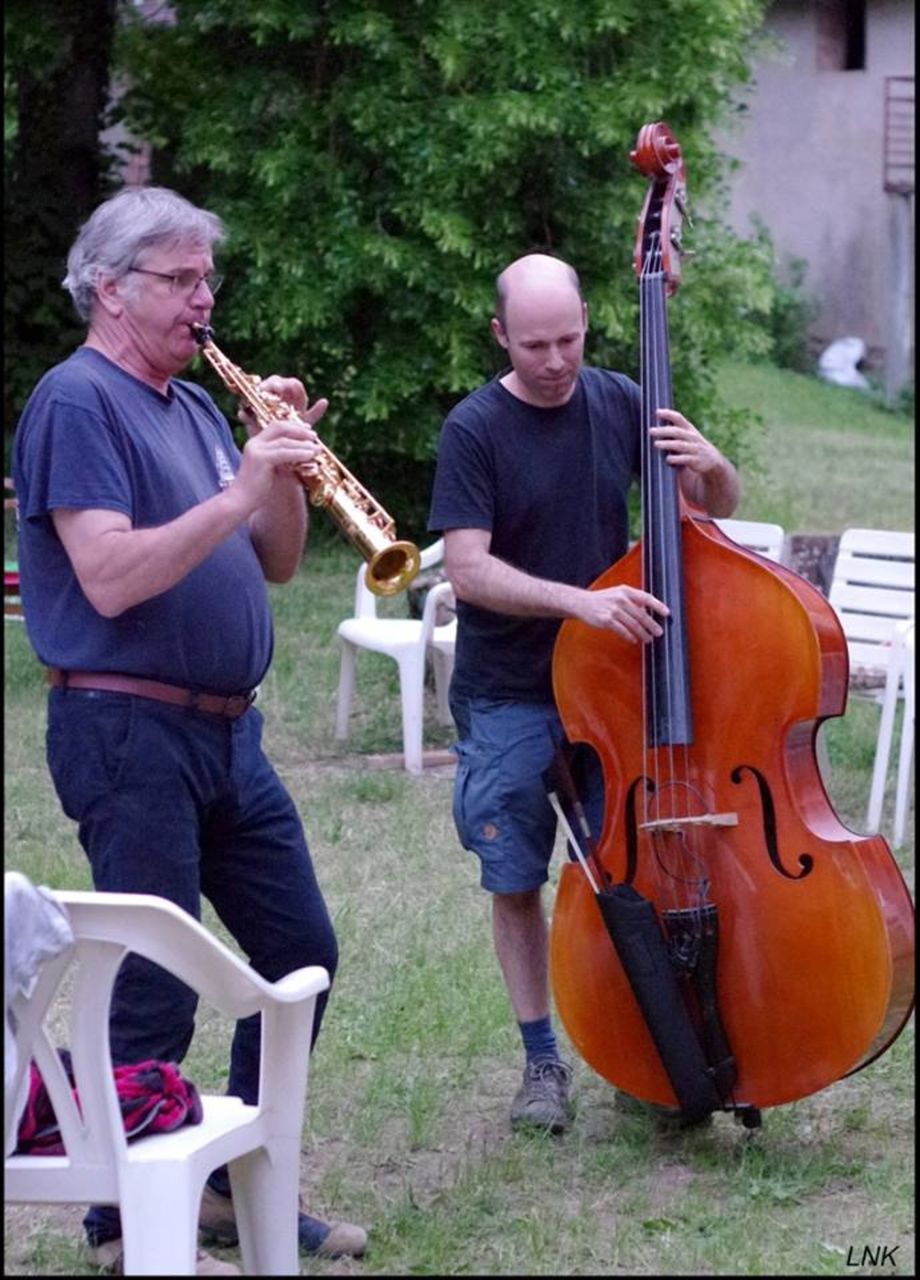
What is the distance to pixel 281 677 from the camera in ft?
29.6

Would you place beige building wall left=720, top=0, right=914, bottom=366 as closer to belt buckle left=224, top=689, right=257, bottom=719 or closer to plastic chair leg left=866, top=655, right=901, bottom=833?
plastic chair leg left=866, top=655, right=901, bottom=833

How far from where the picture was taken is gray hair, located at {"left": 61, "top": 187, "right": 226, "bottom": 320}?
3.24m

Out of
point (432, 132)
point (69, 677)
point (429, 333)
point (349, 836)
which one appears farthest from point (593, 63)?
point (69, 677)

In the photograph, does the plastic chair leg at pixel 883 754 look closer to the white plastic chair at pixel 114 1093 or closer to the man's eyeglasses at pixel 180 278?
the man's eyeglasses at pixel 180 278

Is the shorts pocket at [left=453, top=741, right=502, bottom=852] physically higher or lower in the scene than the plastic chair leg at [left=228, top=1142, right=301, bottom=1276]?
higher

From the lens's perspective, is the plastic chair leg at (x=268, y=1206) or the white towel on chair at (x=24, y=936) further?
the plastic chair leg at (x=268, y=1206)

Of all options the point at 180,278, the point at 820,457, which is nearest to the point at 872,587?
the point at 180,278

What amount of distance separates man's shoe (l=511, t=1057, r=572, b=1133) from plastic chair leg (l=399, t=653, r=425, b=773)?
11.5ft

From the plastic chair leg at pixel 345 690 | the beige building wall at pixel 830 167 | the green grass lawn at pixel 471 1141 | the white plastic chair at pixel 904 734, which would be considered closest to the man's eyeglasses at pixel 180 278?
the green grass lawn at pixel 471 1141

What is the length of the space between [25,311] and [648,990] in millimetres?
9780

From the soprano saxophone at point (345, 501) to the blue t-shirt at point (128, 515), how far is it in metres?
0.13

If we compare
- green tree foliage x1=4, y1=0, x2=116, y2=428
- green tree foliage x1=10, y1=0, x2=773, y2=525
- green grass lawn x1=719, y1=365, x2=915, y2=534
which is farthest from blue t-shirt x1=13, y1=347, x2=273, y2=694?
green tree foliage x1=4, y1=0, x2=116, y2=428

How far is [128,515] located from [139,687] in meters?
0.30

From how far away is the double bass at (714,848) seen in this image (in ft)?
11.9
